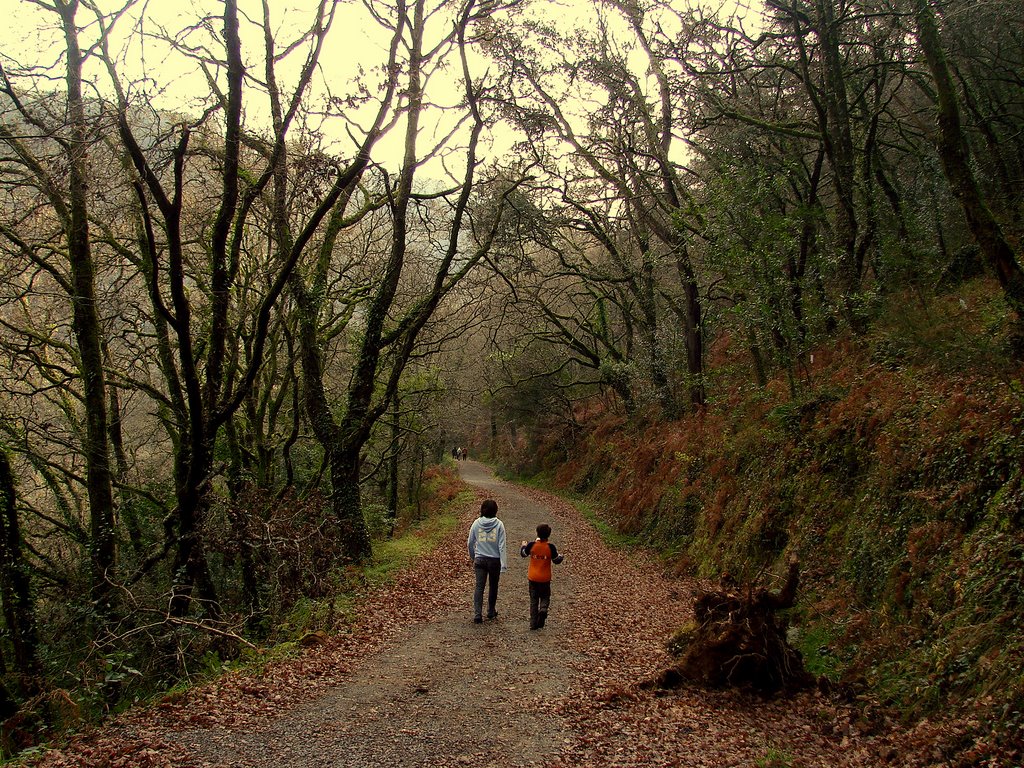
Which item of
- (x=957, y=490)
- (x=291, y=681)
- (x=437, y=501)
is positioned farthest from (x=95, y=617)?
(x=437, y=501)

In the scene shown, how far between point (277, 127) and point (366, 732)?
29.8ft

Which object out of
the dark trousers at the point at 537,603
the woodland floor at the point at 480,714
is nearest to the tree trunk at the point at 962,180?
the woodland floor at the point at 480,714

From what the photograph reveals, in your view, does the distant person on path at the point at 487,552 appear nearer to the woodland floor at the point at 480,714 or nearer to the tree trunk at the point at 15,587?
the woodland floor at the point at 480,714

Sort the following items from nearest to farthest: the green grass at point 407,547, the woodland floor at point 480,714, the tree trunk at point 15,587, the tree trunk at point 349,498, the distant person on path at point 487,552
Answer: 1. the woodland floor at point 480,714
2. the tree trunk at point 15,587
3. the distant person on path at point 487,552
4. the green grass at point 407,547
5. the tree trunk at point 349,498

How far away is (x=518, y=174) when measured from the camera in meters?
16.7

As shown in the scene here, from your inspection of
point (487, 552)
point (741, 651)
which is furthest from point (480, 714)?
point (487, 552)

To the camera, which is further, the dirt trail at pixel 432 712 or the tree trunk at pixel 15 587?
the tree trunk at pixel 15 587

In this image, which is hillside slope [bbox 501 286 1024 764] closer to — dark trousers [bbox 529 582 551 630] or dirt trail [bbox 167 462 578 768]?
dirt trail [bbox 167 462 578 768]

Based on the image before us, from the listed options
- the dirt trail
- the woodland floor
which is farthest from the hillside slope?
the dirt trail

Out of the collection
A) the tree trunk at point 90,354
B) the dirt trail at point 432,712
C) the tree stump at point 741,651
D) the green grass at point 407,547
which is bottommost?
the green grass at point 407,547

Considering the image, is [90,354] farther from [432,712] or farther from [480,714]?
[480,714]

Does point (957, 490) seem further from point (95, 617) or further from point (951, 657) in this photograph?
point (95, 617)

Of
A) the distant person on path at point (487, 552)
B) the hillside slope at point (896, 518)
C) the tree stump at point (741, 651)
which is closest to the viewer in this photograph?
the hillside slope at point (896, 518)

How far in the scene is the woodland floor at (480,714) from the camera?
192 inches
